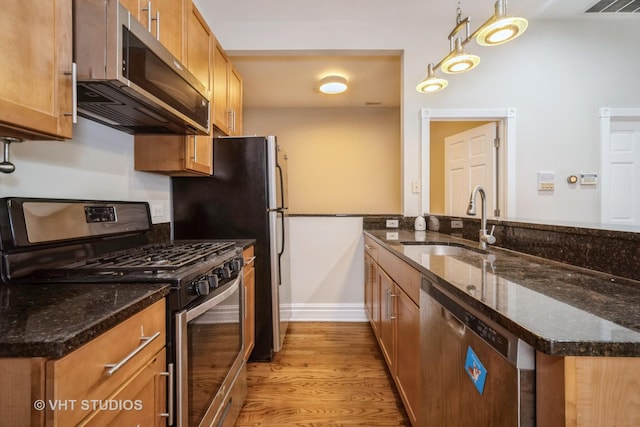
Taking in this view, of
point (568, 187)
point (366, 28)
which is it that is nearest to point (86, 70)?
point (366, 28)

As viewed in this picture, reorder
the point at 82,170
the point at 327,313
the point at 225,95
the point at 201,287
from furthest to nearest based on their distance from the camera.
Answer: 1. the point at 327,313
2. the point at 225,95
3. the point at 82,170
4. the point at 201,287

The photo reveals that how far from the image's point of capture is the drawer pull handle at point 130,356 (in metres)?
0.67

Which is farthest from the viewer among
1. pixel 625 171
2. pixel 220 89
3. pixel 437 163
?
pixel 437 163

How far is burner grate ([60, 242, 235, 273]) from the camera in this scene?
42.0 inches

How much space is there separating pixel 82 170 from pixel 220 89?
1279 mm

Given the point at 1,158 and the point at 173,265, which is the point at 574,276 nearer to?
the point at 173,265

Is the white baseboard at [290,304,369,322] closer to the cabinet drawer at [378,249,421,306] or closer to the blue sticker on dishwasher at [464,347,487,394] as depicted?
the cabinet drawer at [378,249,421,306]

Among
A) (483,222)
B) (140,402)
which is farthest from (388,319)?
(140,402)

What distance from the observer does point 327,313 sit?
116 inches

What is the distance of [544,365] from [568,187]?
2760mm

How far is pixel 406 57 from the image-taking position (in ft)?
8.75

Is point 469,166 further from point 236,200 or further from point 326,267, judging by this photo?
point 236,200

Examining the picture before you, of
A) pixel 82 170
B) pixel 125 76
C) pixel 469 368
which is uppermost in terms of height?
pixel 125 76

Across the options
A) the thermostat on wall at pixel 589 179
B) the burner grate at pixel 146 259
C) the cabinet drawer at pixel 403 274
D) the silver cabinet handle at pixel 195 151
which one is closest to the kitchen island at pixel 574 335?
the cabinet drawer at pixel 403 274
